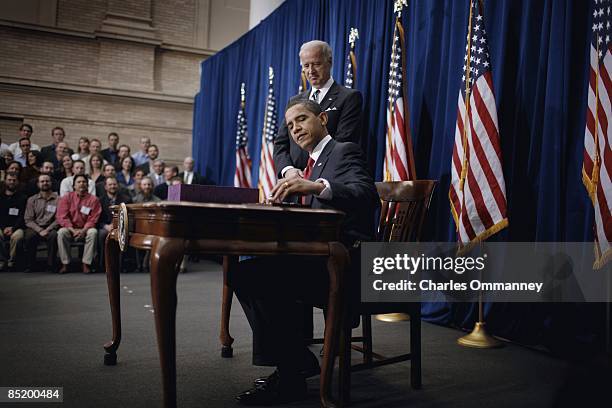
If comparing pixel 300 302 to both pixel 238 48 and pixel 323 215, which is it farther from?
pixel 238 48

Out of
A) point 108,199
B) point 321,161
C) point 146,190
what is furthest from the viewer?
point 108,199

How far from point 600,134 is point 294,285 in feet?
5.57

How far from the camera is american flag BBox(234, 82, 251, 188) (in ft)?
23.9

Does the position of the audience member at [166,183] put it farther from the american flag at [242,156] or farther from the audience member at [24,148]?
the audience member at [24,148]

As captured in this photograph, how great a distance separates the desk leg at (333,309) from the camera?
1813mm

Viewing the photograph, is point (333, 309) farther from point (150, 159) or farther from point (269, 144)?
point (150, 159)

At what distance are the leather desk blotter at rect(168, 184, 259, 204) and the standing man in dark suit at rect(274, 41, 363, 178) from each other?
1.16m

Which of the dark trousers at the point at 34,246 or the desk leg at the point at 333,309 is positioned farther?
the dark trousers at the point at 34,246

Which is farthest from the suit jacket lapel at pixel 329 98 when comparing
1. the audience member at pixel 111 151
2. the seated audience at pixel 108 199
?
the audience member at pixel 111 151

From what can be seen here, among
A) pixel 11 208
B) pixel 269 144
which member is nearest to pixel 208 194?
pixel 269 144

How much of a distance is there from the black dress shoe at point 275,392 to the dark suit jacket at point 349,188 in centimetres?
56

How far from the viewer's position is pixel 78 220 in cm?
633

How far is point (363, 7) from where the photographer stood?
15.7 feet

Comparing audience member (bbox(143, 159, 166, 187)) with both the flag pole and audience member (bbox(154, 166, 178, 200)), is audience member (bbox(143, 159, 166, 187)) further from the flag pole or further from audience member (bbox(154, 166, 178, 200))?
the flag pole
